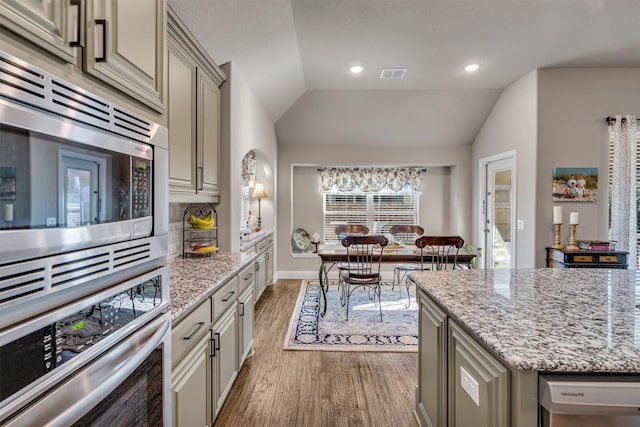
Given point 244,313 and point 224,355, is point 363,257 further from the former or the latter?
point 224,355

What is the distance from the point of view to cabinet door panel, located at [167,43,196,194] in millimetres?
2174

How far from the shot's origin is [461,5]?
287 centimetres

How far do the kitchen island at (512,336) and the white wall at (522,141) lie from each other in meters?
2.16

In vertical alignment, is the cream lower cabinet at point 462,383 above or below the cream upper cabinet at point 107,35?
below

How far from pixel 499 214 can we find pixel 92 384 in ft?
17.5

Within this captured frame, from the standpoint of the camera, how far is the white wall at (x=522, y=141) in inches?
162

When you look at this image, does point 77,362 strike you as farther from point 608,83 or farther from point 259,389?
point 608,83

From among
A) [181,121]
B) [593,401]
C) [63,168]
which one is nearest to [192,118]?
[181,121]

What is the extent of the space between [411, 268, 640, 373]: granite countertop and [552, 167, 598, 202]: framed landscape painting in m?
2.18

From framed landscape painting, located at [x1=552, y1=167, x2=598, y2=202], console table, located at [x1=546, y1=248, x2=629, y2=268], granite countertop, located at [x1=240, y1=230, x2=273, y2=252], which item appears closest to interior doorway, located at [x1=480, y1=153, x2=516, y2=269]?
framed landscape painting, located at [x1=552, y1=167, x2=598, y2=202]

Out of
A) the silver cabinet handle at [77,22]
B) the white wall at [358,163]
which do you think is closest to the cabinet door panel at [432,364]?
the silver cabinet handle at [77,22]

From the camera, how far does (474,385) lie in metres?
1.26

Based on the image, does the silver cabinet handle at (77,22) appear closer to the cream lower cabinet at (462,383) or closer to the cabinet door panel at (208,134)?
the cream lower cabinet at (462,383)

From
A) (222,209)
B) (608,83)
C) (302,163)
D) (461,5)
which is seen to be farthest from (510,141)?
(222,209)
